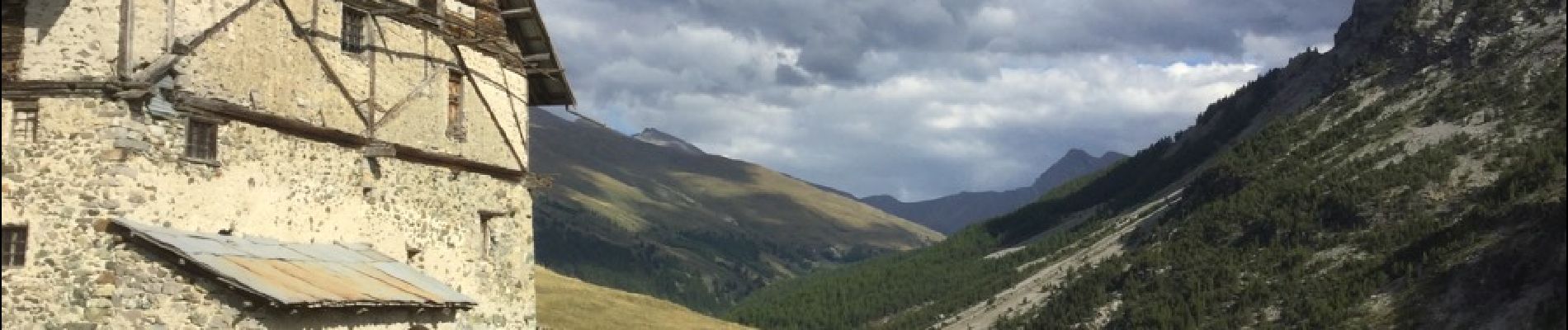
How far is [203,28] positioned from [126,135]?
8.13 feet

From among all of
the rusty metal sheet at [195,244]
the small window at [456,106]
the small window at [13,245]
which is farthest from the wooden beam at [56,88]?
the small window at [456,106]

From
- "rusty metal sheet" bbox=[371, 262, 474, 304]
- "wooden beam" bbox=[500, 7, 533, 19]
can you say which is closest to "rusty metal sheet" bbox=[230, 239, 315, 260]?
"rusty metal sheet" bbox=[371, 262, 474, 304]

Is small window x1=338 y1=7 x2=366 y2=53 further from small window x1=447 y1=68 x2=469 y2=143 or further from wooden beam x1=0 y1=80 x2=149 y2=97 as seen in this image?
wooden beam x1=0 y1=80 x2=149 y2=97

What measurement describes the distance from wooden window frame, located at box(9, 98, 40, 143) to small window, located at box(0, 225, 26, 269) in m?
1.29

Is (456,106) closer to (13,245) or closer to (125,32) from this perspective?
(125,32)

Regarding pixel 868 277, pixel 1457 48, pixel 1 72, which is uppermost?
pixel 1457 48

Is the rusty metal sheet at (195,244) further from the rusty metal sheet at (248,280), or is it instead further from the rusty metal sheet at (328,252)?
the rusty metal sheet at (328,252)

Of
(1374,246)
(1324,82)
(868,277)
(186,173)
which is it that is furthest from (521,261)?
(868,277)

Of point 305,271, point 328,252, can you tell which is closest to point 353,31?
point 328,252

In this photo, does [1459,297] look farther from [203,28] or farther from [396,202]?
[203,28]

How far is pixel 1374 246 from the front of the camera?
73.5m

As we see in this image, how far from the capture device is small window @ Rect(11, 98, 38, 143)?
63.0 ft

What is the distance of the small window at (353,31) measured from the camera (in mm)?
25312

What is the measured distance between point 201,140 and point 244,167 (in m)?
1.00
